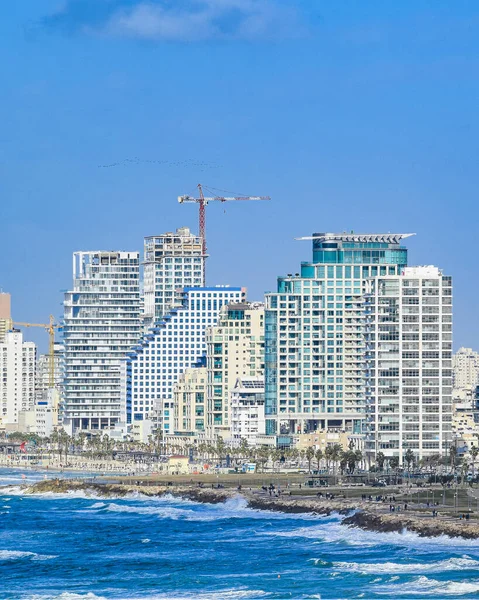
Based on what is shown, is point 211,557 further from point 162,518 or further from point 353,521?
point 162,518

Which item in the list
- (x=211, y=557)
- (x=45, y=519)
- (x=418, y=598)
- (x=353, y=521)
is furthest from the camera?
(x=45, y=519)

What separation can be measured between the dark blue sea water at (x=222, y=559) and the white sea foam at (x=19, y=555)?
3.3 inches

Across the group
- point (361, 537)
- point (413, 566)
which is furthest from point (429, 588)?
point (361, 537)

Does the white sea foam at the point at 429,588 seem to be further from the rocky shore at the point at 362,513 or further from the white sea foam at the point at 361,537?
the rocky shore at the point at 362,513

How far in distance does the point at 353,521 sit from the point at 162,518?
27.6 m

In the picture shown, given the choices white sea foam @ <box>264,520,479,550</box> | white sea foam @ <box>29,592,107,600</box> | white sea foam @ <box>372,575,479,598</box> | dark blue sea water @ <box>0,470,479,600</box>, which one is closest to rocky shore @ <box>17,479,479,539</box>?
white sea foam @ <box>264,520,479,550</box>

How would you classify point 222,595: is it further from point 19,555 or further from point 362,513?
point 362,513

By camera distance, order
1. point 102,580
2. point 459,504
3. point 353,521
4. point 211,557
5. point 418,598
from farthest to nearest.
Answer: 1. point 459,504
2. point 353,521
3. point 211,557
4. point 102,580
5. point 418,598

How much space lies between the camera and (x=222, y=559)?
449 ft

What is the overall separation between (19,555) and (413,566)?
36.6 m

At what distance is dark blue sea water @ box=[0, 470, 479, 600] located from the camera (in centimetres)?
11650

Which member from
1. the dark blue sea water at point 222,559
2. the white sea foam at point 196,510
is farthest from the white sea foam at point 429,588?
the white sea foam at point 196,510

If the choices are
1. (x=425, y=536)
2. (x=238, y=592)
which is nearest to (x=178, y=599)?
(x=238, y=592)

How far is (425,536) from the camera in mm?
142875
